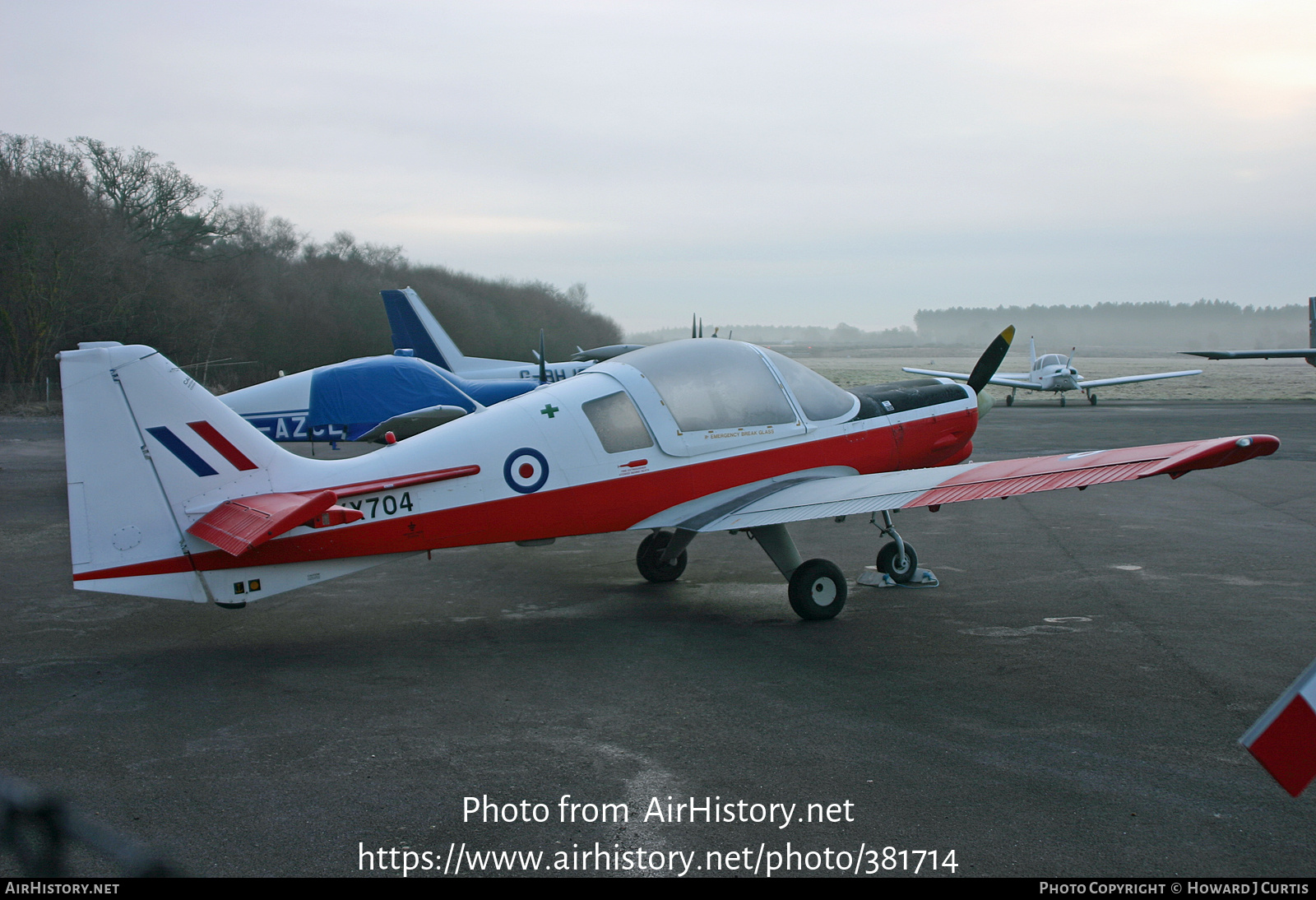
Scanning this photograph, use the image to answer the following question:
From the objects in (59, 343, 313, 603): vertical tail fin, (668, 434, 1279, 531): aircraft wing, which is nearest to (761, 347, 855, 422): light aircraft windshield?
(668, 434, 1279, 531): aircraft wing

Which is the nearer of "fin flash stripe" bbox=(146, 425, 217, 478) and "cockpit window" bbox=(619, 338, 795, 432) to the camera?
"fin flash stripe" bbox=(146, 425, 217, 478)

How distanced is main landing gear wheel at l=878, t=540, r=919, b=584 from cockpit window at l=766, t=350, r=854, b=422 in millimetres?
1445

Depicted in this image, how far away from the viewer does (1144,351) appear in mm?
120500

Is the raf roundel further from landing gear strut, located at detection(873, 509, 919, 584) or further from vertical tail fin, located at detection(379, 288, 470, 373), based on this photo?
vertical tail fin, located at detection(379, 288, 470, 373)

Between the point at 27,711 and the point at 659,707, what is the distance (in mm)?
3723

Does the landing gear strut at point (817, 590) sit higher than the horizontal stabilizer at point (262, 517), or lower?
lower

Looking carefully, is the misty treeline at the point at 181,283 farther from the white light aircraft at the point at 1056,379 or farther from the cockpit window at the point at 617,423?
the white light aircraft at the point at 1056,379

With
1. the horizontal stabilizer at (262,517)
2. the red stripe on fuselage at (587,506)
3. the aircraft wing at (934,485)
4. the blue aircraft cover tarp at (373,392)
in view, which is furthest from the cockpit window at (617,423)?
the blue aircraft cover tarp at (373,392)

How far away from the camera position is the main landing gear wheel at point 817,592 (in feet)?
22.8

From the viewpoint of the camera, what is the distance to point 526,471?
21.4 ft

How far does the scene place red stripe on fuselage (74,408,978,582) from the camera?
5.91 metres

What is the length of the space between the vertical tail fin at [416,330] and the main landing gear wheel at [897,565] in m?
21.3

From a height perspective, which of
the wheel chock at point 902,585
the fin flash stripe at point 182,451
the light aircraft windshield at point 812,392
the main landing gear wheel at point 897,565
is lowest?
the wheel chock at point 902,585

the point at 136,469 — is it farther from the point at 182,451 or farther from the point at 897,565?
the point at 897,565
